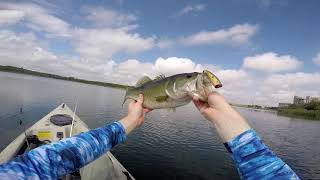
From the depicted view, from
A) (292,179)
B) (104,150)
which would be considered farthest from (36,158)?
(292,179)

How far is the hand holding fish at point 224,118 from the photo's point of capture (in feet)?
6.79

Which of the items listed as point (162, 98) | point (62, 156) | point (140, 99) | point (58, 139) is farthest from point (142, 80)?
point (58, 139)

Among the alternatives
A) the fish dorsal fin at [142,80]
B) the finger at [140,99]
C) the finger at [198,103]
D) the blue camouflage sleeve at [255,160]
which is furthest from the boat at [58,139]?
the blue camouflage sleeve at [255,160]

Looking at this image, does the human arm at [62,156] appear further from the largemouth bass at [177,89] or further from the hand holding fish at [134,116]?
the largemouth bass at [177,89]

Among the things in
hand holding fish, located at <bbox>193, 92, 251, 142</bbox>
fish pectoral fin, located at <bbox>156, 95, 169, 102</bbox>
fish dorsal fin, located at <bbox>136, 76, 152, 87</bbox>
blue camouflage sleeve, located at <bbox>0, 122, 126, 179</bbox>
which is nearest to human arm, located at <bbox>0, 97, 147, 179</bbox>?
blue camouflage sleeve, located at <bbox>0, 122, 126, 179</bbox>

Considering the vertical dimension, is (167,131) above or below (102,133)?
below

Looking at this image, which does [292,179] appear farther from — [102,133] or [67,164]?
[102,133]

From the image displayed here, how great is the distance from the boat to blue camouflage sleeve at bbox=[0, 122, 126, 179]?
377 inches

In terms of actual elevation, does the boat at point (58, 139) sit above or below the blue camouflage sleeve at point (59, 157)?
below

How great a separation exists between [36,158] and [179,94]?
214 cm

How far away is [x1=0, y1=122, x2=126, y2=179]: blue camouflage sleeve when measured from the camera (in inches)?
87.2

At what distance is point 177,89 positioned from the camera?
13.2 ft

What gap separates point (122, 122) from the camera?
152 inches

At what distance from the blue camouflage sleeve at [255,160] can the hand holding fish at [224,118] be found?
6cm
